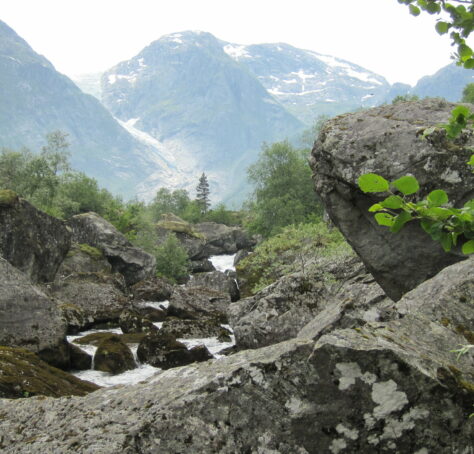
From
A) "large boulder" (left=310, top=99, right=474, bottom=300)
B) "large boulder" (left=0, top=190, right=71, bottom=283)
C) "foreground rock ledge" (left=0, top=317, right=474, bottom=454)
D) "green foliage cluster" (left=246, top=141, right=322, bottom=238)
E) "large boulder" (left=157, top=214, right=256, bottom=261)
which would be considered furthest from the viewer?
"large boulder" (left=157, top=214, right=256, bottom=261)

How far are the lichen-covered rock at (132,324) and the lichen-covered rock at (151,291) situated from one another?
10.4 meters

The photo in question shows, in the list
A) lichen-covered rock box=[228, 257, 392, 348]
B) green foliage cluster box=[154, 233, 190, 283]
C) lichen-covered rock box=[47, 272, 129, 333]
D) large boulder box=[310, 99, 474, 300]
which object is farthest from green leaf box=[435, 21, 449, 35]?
green foliage cluster box=[154, 233, 190, 283]

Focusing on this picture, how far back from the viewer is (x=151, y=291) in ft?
129

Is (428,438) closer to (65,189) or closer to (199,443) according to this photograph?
(199,443)

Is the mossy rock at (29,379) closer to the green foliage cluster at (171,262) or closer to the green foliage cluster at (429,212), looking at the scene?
the green foliage cluster at (429,212)

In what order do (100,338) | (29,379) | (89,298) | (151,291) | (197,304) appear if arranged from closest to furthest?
1. (29,379)
2. (100,338)
3. (89,298)
4. (197,304)
5. (151,291)

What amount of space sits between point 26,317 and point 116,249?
91.0 feet

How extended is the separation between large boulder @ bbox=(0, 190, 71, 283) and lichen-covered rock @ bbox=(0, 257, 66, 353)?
37.3 ft

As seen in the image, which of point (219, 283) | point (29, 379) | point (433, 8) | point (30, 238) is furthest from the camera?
point (219, 283)

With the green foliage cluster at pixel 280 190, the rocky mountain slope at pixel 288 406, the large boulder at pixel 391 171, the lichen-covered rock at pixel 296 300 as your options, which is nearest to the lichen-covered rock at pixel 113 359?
the lichen-covered rock at pixel 296 300

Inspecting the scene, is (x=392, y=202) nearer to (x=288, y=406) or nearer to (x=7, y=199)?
(x=288, y=406)

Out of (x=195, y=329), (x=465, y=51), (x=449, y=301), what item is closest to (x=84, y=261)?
(x=195, y=329)

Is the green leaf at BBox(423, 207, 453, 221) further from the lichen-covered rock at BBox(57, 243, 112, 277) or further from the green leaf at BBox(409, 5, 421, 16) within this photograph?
the lichen-covered rock at BBox(57, 243, 112, 277)

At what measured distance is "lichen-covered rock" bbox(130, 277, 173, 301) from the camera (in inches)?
1527
